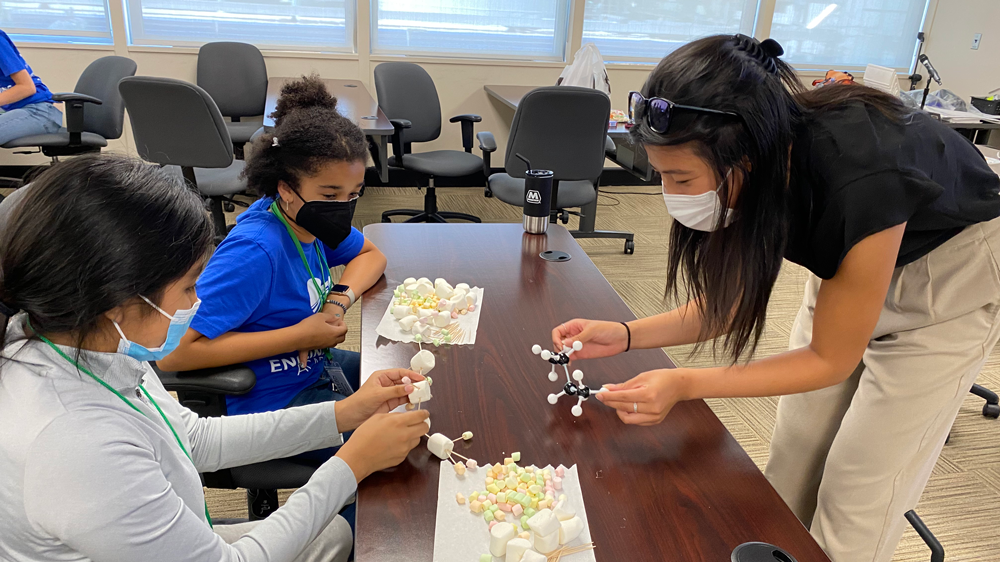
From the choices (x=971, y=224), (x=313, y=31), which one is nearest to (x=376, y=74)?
(x=313, y=31)

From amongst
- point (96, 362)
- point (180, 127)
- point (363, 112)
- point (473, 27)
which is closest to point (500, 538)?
point (96, 362)

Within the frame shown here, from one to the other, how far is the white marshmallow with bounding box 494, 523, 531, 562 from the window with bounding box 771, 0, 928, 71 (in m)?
5.61

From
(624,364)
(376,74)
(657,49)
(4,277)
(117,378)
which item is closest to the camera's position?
(4,277)

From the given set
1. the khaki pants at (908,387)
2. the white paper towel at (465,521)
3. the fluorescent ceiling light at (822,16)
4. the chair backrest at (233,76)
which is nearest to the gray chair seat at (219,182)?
the chair backrest at (233,76)

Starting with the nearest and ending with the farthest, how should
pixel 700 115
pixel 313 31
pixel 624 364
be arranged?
pixel 700 115
pixel 624 364
pixel 313 31

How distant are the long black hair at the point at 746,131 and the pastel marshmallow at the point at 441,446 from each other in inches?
19.9

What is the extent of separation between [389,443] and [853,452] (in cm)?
84

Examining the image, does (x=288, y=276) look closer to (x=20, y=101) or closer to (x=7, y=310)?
(x=7, y=310)

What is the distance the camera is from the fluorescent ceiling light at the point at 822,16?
17.8 feet

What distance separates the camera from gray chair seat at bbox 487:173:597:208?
3.47 metres

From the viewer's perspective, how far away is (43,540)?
0.70 metres

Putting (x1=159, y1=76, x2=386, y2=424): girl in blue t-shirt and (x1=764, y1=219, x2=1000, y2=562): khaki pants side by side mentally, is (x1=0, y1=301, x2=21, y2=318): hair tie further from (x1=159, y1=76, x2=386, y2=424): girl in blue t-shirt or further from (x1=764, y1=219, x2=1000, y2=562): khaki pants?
(x1=764, y1=219, x2=1000, y2=562): khaki pants

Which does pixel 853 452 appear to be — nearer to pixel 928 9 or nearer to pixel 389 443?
pixel 389 443

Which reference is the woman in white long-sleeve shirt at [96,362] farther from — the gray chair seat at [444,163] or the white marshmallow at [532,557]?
the gray chair seat at [444,163]
